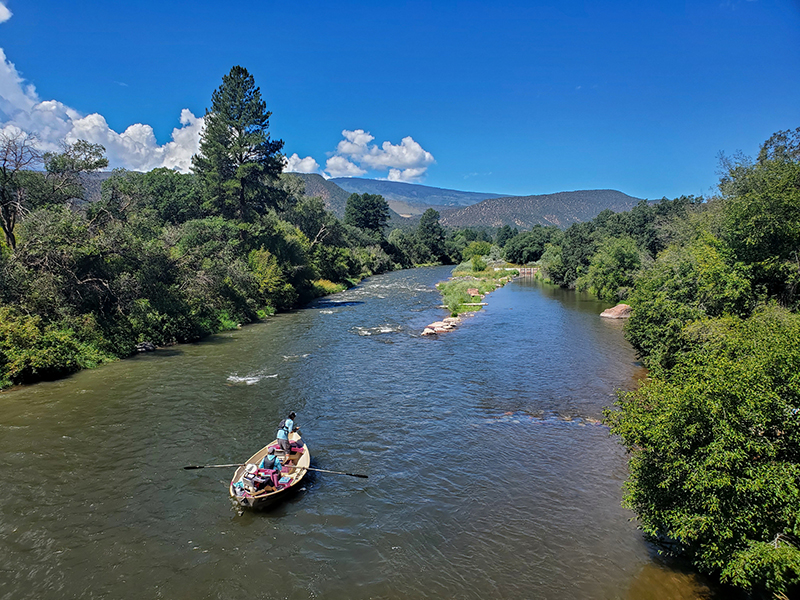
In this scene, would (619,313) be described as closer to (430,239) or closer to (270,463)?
(270,463)

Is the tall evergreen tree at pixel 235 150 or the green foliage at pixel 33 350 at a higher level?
the tall evergreen tree at pixel 235 150

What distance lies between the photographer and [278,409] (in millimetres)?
20547

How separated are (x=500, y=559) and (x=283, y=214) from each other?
61479mm

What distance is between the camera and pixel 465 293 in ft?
186

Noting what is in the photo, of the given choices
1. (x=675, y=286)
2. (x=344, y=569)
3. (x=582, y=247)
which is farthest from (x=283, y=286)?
(x=582, y=247)

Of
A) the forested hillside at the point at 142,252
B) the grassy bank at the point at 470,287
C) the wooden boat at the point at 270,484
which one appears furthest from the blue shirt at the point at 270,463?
the grassy bank at the point at 470,287

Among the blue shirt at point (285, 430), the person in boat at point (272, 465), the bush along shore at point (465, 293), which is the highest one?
the bush along shore at point (465, 293)

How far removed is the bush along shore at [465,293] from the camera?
39081 mm

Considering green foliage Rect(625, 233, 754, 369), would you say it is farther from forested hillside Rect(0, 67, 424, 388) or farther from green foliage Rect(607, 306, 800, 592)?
forested hillside Rect(0, 67, 424, 388)

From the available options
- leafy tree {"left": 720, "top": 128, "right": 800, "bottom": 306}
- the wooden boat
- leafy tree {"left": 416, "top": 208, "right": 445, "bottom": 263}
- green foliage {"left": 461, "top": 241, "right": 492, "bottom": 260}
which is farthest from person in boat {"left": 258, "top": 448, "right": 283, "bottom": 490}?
green foliage {"left": 461, "top": 241, "right": 492, "bottom": 260}

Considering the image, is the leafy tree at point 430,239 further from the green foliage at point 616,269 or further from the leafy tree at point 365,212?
the green foliage at point 616,269

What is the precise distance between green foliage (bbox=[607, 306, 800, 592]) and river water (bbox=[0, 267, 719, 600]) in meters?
2.39

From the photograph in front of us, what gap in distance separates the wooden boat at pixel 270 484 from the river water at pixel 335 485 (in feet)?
1.32

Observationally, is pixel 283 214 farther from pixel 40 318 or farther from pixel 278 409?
pixel 278 409
